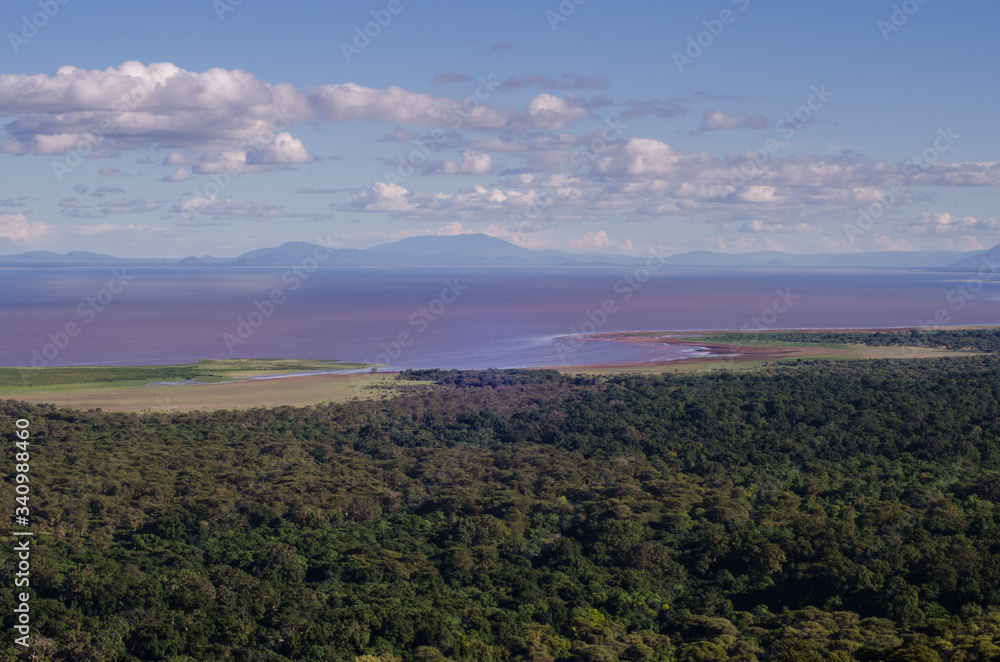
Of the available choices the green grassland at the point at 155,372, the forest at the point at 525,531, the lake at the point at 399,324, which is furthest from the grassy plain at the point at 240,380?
the lake at the point at 399,324

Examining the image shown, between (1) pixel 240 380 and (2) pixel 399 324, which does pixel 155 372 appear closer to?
(1) pixel 240 380

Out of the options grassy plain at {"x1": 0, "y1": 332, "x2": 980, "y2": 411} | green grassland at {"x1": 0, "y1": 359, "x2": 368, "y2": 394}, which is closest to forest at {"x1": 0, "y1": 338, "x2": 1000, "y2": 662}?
grassy plain at {"x1": 0, "y1": 332, "x2": 980, "y2": 411}

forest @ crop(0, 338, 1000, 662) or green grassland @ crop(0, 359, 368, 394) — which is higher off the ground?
green grassland @ crop(0, 359, 368, 394)

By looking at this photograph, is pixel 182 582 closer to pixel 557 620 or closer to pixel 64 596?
pixel 64 596

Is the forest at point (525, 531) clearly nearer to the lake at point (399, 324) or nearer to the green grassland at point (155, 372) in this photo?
the green grassland at point (155, 372)

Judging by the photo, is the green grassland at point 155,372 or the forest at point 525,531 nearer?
the forest at point 525,531

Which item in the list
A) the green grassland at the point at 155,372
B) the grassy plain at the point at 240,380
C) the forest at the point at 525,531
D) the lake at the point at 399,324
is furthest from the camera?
the lake at the point at 399,324

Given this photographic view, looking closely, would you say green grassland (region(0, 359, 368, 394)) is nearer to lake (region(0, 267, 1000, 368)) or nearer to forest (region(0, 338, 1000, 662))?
lake (region(0, 267, 1000, 368))

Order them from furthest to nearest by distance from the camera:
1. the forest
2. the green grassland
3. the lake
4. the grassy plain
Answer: the lake < the green grassland < the grassy plain < the forest

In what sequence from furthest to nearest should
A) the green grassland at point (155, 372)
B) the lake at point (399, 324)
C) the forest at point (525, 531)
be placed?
the lake at point (399, 324)
the green grassland at point (155, 372)
the forest at point (525, 531)

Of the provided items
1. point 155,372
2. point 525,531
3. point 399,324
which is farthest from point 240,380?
point 399,324
